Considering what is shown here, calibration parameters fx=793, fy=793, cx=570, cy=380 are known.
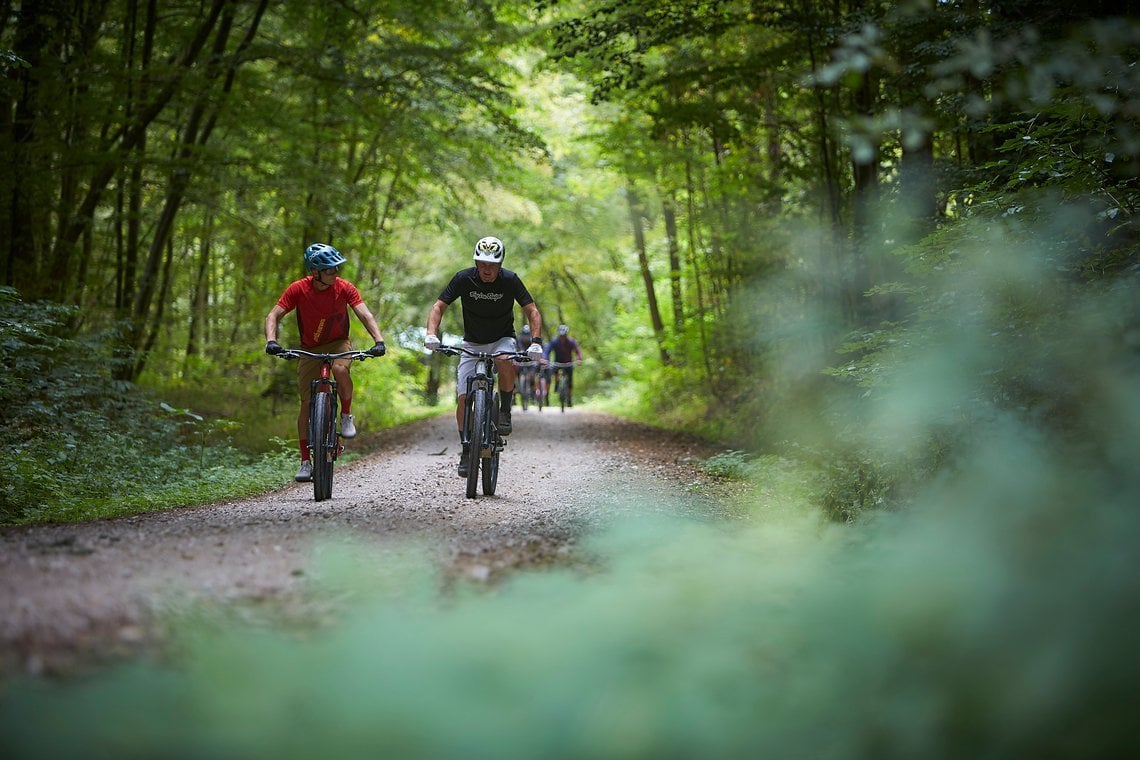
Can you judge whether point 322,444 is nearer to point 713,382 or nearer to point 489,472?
point 489,472

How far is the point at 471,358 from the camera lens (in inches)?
297

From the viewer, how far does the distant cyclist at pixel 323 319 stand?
24.1 feet

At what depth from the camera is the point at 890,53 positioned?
889cm

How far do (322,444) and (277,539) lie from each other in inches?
90.7

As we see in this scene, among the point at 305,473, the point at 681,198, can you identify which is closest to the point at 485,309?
the point at 305,473

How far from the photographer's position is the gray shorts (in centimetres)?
751

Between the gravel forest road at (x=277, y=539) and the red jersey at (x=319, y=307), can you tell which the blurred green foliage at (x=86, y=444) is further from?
the red jersey at (x=319, y=307)

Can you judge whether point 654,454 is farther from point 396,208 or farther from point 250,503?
point 396,208

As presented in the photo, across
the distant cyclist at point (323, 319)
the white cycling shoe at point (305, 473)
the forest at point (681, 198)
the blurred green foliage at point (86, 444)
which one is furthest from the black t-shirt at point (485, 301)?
the forest at point (681, 198)

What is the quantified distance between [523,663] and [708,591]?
991 mm

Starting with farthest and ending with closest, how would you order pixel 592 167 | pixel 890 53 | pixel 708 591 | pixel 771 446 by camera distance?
pixel 592 167 → pixel 771 446 → pixel 890 53 → pixel 708 591


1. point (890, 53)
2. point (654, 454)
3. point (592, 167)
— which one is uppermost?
point (592, 167)

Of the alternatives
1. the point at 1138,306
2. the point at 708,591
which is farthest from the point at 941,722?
the point at 1138,306

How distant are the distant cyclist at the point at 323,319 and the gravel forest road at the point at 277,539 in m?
0.81
